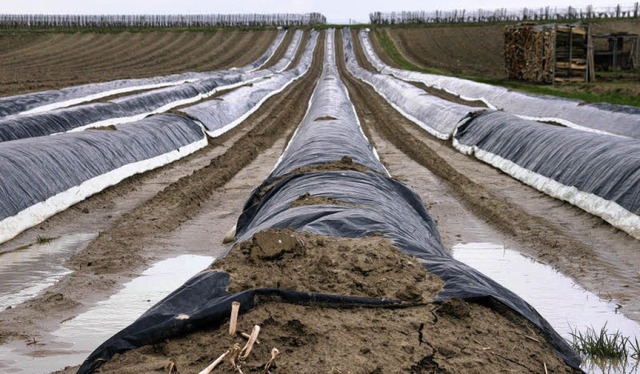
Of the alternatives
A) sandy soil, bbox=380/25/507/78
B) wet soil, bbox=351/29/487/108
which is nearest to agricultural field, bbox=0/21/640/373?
wet soil, bbox=351/29/487/108

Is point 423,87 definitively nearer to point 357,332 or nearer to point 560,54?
point 560,54

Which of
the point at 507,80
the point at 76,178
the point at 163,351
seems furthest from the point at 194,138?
the point at 507,80

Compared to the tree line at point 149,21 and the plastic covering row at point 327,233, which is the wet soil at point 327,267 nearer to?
the plastic covering row at point 327,233

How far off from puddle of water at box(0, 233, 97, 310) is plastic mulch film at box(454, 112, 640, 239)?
622cm

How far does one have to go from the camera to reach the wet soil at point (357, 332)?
137 inches

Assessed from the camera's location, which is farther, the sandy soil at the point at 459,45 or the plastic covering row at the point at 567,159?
the sandy soil at the point at 459,45

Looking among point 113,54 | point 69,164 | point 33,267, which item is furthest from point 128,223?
point 113,54

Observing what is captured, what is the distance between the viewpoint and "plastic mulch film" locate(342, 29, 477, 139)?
58.3 ft

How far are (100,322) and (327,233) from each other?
6.42 ft

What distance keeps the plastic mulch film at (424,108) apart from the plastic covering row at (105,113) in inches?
279

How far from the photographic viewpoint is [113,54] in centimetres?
4859

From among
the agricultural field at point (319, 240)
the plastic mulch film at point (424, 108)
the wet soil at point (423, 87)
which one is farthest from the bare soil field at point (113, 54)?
the plastic mulch film at point (424, 108)

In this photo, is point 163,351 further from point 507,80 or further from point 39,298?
point 507,80

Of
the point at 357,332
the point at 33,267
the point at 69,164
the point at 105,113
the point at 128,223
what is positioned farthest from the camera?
the point at 105,113
